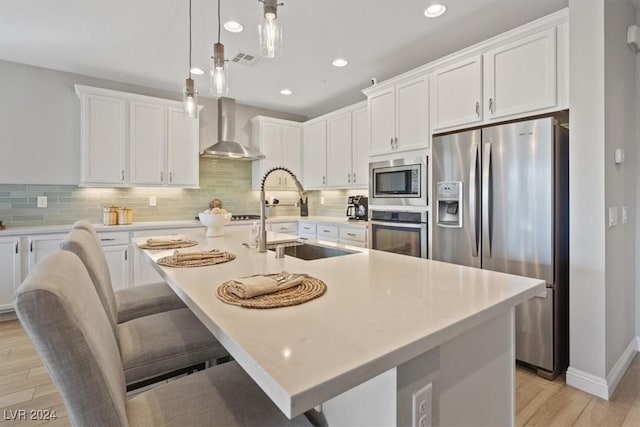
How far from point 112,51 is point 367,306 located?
3.60 metres

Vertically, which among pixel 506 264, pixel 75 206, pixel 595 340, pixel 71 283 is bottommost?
pixel 595 340

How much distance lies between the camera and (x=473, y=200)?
2.50 metres

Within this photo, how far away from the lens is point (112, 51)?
3162 millimetres

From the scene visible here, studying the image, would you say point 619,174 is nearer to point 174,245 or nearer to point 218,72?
point 218,72

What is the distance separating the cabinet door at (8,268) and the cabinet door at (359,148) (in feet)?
11.9

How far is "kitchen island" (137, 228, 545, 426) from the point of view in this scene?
61 cm

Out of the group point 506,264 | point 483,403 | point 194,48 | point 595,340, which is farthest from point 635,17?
point 194,48

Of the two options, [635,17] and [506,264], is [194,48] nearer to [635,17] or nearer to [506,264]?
[506,264]

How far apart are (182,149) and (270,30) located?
3.17 m

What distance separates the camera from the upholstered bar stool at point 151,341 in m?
1.27

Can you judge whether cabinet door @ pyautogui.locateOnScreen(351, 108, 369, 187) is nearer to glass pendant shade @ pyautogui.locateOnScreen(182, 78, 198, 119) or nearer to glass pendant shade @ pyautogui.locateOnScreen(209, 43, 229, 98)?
glass pendant shade @ pyautogui.locateOnScreen(182, 78, 198, 119)

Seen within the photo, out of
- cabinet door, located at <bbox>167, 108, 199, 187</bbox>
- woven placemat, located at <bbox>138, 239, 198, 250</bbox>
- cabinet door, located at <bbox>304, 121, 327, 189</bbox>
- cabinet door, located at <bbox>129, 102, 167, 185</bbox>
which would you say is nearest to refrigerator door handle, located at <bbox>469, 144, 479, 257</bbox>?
woven placemat, located at <bbox>138, 239, 198, 250</bbox>

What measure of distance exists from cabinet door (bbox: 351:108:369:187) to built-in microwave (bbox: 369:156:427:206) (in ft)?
1.64

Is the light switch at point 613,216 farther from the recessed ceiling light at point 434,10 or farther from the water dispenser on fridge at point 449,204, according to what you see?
the recessed ceiling light at point 434,10
